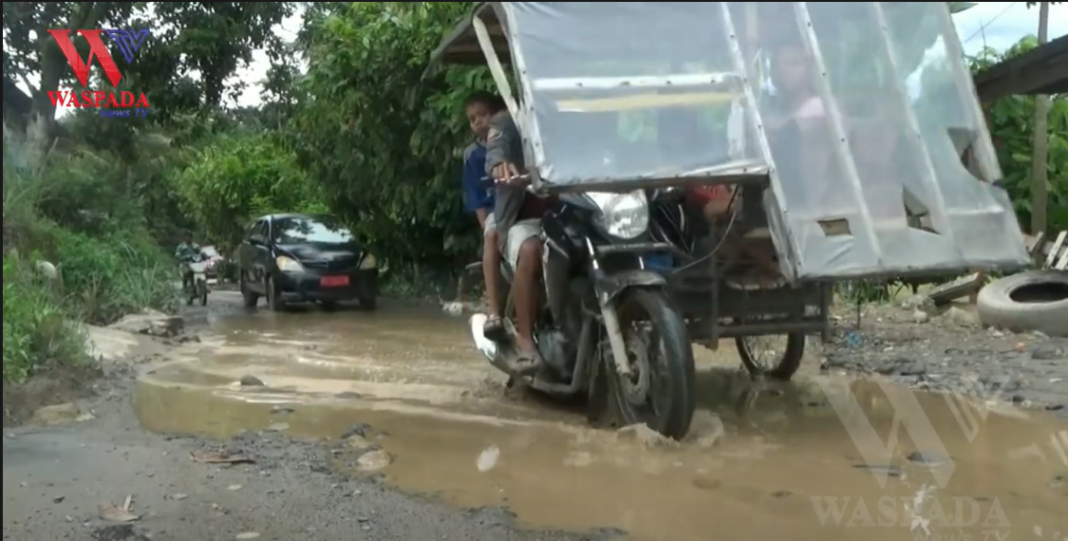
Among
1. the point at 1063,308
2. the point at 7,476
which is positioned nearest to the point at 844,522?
the point at 7,476

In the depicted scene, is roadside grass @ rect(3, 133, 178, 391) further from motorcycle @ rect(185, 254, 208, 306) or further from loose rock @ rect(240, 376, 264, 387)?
motorcycle @ rect(185, 254, 208, 306)

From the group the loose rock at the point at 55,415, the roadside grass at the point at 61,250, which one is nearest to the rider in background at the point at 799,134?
the roadside grass at the point at 61,250

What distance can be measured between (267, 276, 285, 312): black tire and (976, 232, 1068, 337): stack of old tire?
7.91 metres

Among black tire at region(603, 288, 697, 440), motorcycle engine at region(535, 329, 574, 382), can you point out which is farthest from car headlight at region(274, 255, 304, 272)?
black tire at region(603, 288, 697, 440)

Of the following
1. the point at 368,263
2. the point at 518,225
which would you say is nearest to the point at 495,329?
the point at 518,225

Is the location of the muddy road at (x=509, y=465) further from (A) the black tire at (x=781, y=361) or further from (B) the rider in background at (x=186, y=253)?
(B) the rider in background at (x=186, y=253)

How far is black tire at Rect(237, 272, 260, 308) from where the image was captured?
1405 cm

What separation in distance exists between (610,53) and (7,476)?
8.91 feet

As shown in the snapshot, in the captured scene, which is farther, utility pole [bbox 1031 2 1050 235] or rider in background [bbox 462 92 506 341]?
rider in background [bbox 462 92 506 341]

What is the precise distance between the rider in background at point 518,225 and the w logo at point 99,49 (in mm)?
1718

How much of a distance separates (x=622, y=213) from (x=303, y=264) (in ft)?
28.5

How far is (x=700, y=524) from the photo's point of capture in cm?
369

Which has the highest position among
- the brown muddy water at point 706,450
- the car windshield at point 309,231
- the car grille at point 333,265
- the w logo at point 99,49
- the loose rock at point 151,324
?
the w logo at point 99,49

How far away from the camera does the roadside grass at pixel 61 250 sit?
4254 mm
